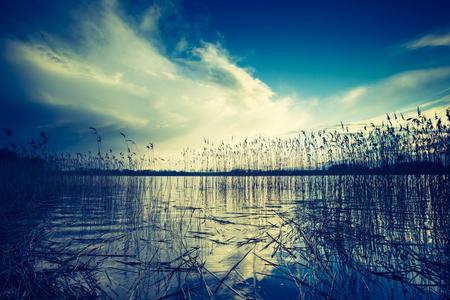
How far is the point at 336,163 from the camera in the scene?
1881 centimetres

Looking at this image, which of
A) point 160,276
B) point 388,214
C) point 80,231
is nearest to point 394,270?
point 160,276

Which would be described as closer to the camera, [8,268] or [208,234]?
[8,268]

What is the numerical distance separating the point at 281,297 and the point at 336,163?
17.5 meters

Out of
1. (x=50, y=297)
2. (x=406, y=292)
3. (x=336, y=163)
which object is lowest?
(x=406, y=292)

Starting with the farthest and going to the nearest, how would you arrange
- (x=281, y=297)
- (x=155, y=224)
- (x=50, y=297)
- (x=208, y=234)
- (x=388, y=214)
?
(x=388, y=214), (x=155, y=224), (x=208, y=234), (x=281, y=297), (x=50, y=297)

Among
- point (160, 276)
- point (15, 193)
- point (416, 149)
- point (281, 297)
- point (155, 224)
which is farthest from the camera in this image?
point (416, 149)

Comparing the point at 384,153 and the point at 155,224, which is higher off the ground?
the point at 384,153

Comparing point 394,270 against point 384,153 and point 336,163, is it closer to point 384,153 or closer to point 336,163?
point 384,153

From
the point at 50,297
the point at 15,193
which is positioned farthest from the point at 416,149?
Result: the point at 15,193

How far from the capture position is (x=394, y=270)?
3639mm

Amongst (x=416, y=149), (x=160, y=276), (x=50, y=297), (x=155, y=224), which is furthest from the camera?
(x=416, y=149)

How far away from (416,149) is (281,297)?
14.3 metres

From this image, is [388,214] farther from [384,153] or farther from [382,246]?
[384,153]

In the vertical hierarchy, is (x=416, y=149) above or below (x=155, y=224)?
above
